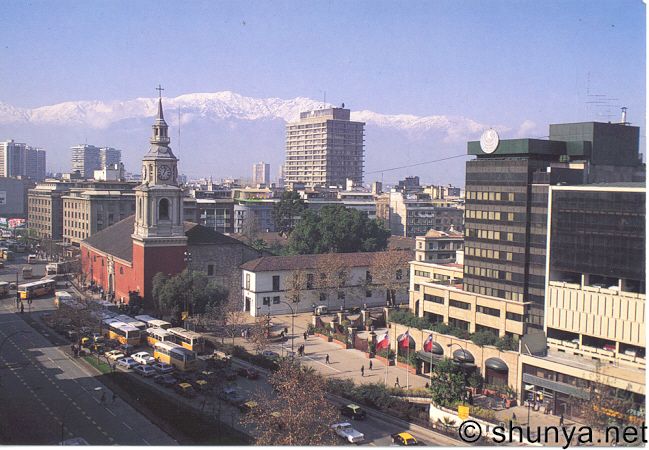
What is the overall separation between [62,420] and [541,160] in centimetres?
3071

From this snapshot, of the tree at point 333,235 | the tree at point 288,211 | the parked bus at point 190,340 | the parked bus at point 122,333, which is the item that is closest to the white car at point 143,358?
the parked bus at point 190,340

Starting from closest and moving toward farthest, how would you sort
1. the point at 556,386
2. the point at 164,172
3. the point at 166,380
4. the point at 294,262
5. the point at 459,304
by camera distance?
the point at 556,386, the point at 166,380, the point at 459,304, the point at 164,172, the point at 294,262

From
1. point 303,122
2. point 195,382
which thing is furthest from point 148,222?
point 303,122

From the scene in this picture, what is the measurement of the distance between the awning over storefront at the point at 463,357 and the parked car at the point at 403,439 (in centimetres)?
1185

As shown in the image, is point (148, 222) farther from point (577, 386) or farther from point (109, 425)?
point (577, 386)

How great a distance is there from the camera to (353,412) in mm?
35156

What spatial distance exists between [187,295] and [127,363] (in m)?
10.9

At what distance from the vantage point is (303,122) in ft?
636

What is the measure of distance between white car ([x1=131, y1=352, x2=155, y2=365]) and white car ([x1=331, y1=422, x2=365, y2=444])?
16486 mm

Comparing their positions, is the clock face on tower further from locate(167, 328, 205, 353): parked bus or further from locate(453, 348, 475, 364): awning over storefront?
locate(453, 348, 475, 364): awning over storefront

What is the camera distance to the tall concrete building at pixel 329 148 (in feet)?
607

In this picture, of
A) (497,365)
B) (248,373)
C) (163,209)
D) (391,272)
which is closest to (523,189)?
(497,365)

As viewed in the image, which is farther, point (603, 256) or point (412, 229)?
point (412, 229)

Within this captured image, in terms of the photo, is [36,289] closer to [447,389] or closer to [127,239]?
[127,239]
